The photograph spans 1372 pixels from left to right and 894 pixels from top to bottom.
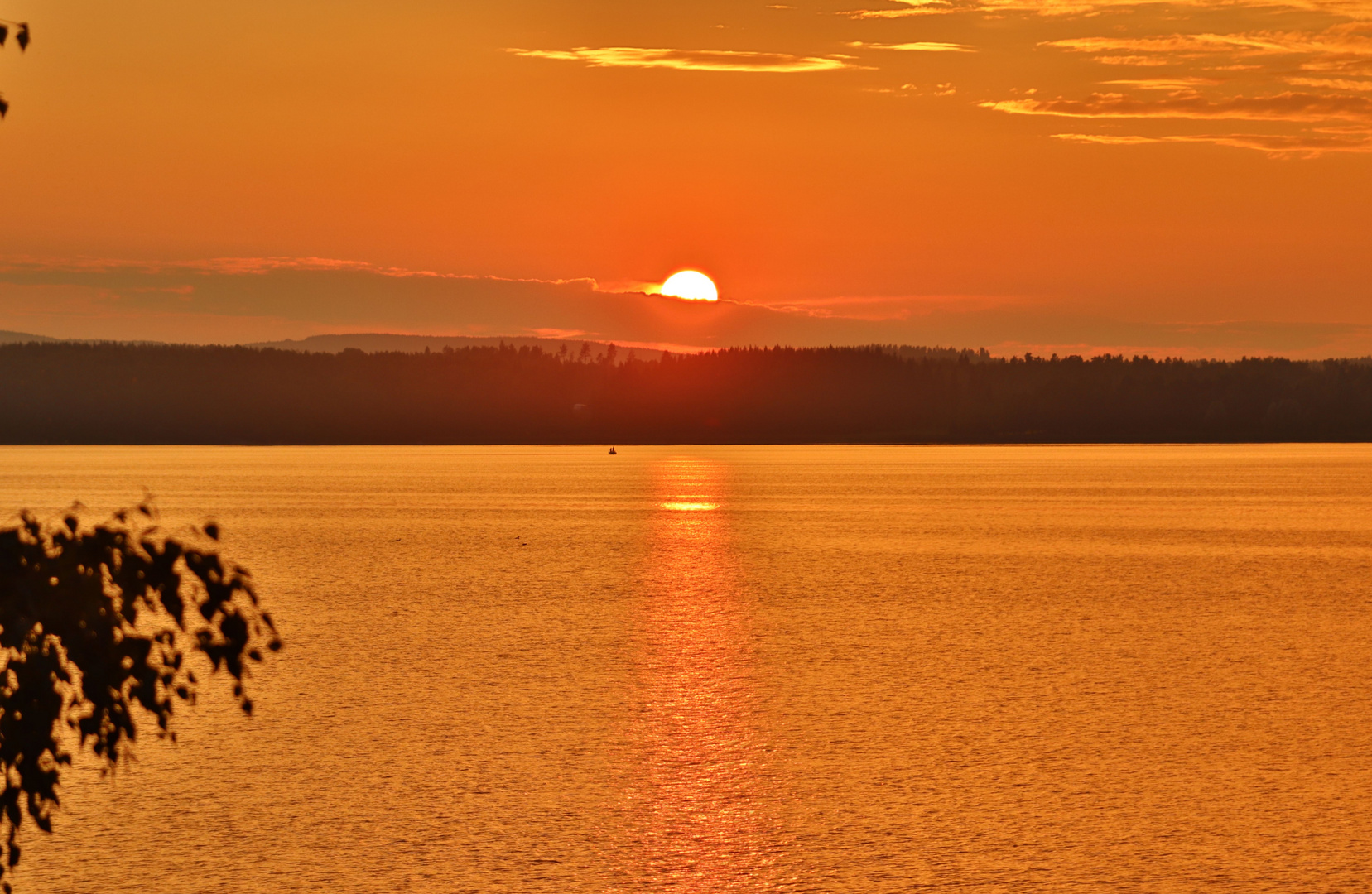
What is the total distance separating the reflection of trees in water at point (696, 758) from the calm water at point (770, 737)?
41 millimetres

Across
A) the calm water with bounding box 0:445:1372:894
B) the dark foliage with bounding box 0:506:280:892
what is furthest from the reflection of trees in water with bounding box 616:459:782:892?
the dark foliage with bounding box 0:506:280:892

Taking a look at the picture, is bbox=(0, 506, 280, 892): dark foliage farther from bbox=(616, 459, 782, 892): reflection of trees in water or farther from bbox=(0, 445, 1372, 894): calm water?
bbox=(616, 459, 782, 892): reflection of trees in water

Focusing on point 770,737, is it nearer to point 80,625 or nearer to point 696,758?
point 696,758

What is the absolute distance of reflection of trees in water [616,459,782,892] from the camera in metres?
9.30

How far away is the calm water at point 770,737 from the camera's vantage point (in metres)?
9.38

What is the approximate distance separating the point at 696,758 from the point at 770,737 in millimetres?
1056

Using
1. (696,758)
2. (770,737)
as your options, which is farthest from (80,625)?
(770,737)

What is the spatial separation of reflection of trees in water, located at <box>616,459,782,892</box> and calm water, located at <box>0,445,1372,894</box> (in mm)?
41

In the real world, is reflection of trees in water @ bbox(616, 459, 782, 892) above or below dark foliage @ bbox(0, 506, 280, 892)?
below

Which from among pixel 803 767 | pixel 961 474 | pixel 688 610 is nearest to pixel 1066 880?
pixel 803 767

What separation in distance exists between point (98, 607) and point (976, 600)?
806 inches

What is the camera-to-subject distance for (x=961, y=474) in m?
107

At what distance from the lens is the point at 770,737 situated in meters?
13.0

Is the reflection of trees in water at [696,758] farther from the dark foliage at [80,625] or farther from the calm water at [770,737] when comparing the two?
the dark foliage at [80,625]
